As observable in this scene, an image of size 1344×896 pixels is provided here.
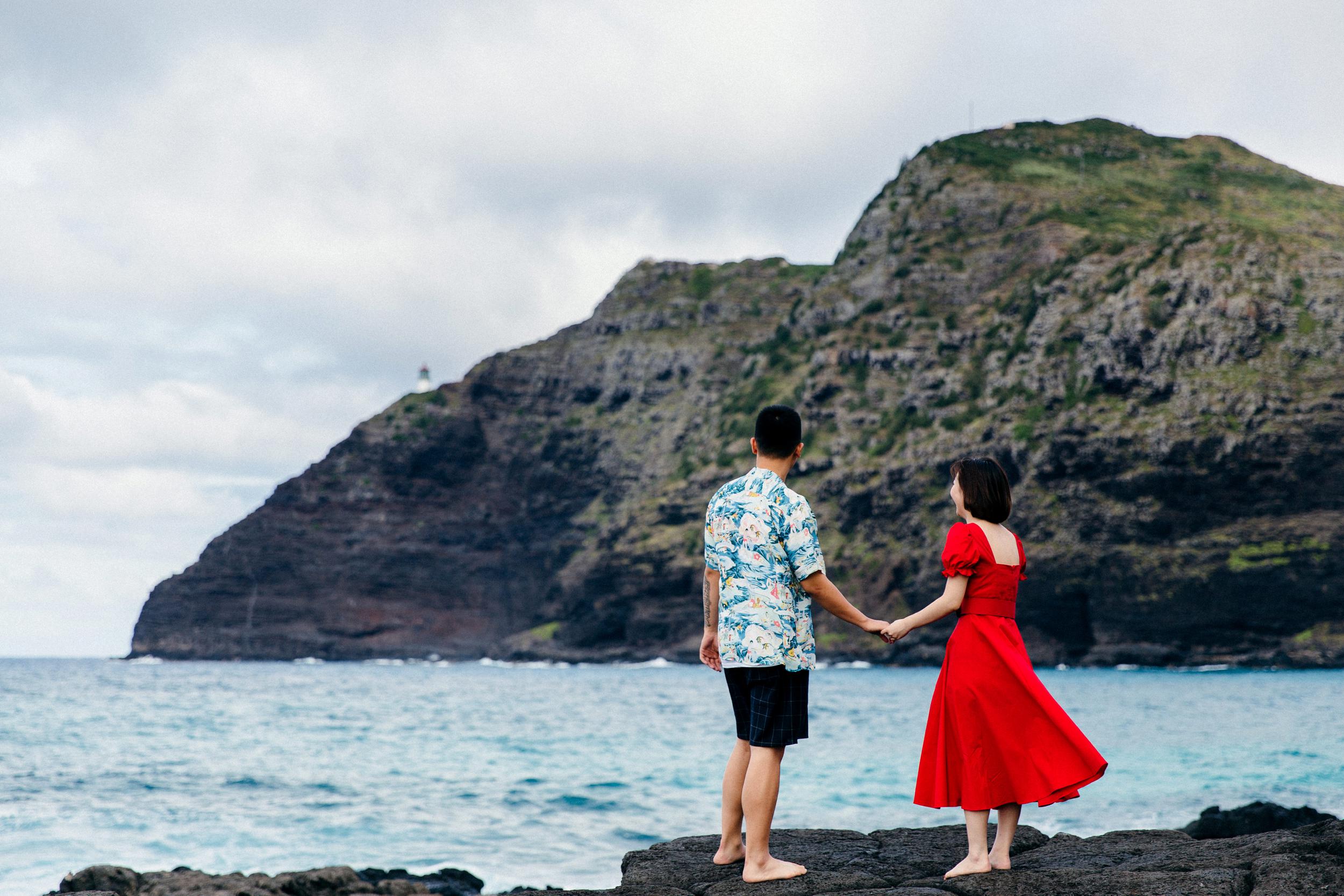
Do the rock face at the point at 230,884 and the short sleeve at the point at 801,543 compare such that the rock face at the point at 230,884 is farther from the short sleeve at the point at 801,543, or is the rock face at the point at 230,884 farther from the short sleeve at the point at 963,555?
the short sleeve at the point at 963,555

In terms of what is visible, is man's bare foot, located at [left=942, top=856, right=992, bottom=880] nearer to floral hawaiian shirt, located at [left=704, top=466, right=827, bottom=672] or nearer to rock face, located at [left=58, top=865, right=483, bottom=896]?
floral hawaiian shirt, located at [left=704, top=466, right=827, bottom=672]

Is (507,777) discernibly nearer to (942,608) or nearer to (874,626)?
(874,626)

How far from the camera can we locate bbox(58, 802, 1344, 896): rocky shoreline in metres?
5.56

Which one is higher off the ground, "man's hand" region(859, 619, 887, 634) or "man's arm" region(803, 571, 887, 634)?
"man's arm" region(803, 571, 887, 634)

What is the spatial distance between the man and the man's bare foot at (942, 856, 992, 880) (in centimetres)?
83

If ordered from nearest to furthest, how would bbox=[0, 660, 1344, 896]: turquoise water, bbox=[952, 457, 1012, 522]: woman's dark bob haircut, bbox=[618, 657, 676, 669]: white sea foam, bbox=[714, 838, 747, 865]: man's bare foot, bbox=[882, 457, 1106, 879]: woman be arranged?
bbox=[882, 457, 1106, 879]: woman, bbox=[952, 457, 1012, 522]: woman's dark bob haircut, bbox=[714, 838, 747, 865]: man's bare foot, bbox=[0, 660, 1344, 896]: turquoise water, bbox=[618, 657, 676, 669]: white sea foam

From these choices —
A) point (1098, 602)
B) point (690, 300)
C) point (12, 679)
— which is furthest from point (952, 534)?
point (690, 300)

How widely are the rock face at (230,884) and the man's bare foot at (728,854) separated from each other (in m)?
4.86

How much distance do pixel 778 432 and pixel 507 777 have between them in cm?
1875

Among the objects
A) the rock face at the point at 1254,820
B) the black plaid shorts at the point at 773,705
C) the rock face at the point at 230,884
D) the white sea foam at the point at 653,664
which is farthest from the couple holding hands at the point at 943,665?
the white sea foam at the point at 653,664

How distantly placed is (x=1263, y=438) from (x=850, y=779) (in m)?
68.1

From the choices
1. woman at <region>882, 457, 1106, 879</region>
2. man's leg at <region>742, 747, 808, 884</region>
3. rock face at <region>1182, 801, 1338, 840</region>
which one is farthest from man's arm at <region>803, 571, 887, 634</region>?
rock face at <region>1182, 801, 1338, 840</region>

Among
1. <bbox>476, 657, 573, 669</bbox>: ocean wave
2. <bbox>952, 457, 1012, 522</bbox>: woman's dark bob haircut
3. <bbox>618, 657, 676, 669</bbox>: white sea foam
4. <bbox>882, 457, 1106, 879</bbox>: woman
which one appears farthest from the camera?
<bbox>476, 657, 573, 669</bbox>: ocean wave

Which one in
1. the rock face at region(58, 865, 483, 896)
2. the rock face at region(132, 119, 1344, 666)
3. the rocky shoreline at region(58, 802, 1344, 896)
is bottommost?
the rock face at region(58, 865, 483, 896)
